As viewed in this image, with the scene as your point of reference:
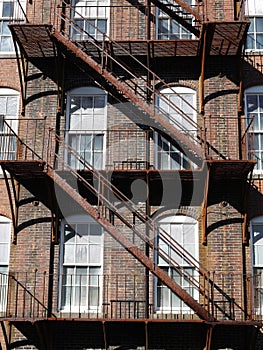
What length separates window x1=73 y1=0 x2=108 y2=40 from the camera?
54.7 feet

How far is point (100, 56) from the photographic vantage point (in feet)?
52.7

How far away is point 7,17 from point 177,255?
766cm

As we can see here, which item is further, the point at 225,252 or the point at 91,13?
the point at 91,13

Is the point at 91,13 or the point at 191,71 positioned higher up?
the point at 91,13

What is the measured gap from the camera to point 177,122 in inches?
621

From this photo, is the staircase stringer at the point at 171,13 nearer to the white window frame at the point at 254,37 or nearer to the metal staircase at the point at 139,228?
the white window frame at the point at 254,37

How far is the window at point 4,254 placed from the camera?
14852 millimetres

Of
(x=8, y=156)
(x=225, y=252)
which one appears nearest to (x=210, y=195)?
(x=225, y=252)

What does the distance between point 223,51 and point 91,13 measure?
366 cm

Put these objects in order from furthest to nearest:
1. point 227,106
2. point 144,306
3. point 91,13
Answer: point 91,13 → point 227,106 → point 144,306

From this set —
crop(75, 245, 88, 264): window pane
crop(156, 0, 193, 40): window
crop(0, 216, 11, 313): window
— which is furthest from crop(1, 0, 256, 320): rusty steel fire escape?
crop(0, 216, 11, 313): window

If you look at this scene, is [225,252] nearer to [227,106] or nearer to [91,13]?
[227,106]

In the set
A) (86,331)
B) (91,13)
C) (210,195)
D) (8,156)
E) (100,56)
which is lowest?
(86,331)

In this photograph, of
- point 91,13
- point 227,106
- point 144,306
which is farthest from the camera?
point 91,13
